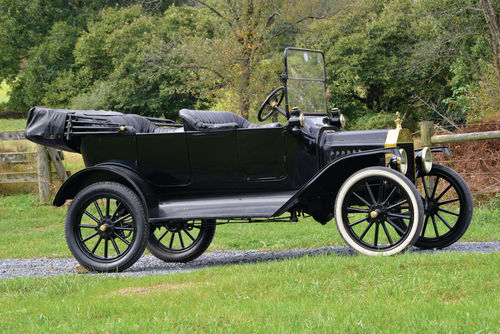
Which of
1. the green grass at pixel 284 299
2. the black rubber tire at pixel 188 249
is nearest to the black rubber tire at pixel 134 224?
the green grass at pixel 284 299

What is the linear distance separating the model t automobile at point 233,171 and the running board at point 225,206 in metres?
0.01

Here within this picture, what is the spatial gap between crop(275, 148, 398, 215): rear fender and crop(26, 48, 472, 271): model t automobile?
0.5 inches

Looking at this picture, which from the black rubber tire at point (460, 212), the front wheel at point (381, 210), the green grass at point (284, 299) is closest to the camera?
the green grass at point (284, 299)

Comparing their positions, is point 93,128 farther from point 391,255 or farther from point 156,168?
point 391,255

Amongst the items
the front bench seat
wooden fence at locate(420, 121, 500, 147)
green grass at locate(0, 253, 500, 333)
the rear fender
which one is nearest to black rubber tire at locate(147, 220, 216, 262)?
the front bench seat

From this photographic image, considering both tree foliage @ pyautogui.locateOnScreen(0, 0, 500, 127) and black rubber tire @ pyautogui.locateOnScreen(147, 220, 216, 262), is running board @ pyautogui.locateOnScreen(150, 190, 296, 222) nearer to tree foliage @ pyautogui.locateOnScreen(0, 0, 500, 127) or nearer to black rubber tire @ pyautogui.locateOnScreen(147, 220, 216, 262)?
black rubber tire @ pyautogui.locateOnScreen(147, 220, 216, 262)

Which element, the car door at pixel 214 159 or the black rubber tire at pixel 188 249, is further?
the black rubber tire at pixel 188 249

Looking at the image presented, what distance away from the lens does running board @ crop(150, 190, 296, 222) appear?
6.51 metres

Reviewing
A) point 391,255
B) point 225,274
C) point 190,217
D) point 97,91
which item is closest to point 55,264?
point 190,217

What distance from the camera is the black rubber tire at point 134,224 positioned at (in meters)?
6.75

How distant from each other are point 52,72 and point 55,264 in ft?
97.6

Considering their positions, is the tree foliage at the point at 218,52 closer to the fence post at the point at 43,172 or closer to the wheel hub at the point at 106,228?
the fence post at the point at 43,172

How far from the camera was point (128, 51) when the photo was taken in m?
32.8

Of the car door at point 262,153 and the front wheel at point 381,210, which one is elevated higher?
the car door at point 262,153
